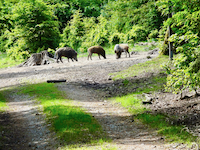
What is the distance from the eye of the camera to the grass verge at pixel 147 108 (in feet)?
18.9

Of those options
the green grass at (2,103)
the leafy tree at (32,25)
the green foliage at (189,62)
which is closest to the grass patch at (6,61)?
the leafy tree at (32,25)

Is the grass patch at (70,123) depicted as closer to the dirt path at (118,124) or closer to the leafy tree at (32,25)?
the dirt path at (118,124)

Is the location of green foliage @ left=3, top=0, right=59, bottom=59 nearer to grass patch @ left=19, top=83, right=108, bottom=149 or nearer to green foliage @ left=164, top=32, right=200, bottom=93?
grass patch @ left=19, top=83, right=108, bottom=149

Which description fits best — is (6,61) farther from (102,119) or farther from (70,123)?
(70,123)

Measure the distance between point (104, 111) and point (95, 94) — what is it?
2.33 metres

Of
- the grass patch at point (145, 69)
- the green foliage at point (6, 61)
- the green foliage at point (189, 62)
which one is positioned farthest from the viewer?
the green foliage at point (6, 61)

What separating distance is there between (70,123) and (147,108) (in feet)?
8.88

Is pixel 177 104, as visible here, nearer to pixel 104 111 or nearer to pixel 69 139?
pixel 104 111

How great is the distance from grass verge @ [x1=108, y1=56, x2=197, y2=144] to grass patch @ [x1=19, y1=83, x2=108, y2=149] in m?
1.47

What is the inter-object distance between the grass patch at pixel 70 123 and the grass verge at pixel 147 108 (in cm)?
147

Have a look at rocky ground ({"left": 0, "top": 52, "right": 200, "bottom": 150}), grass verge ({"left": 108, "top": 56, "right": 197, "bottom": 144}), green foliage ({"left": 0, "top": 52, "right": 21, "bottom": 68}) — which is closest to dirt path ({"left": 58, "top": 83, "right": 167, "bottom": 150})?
rocky ground ({"left": 0, "top": 52, "right": 200, "bottom": 150})

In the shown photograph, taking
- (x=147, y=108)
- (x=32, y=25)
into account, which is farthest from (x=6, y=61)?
(x=147, y=108)

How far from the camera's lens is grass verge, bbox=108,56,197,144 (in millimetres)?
5766

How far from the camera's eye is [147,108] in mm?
8023
